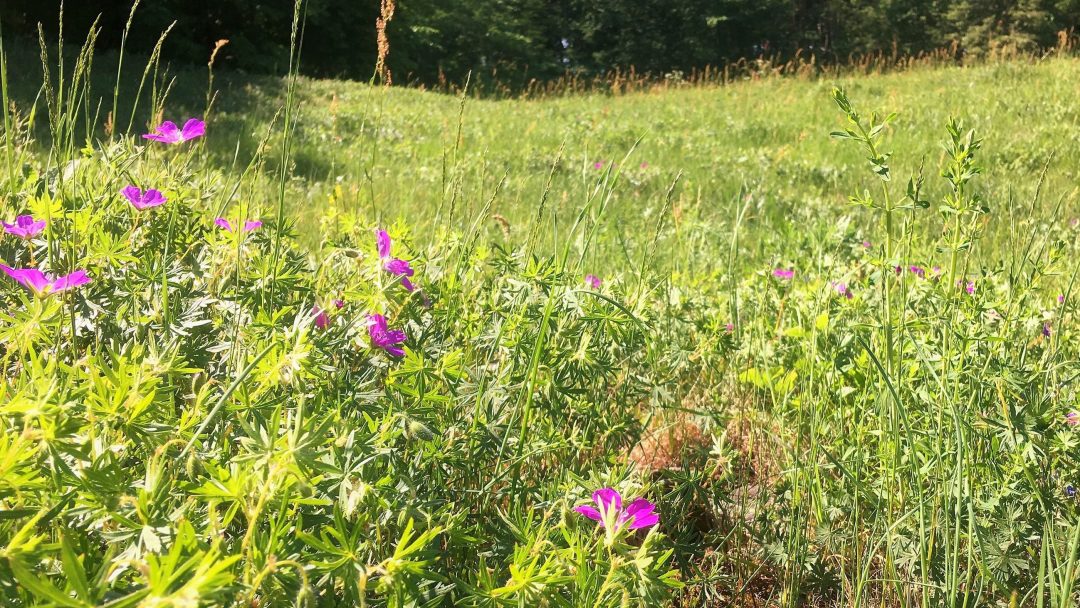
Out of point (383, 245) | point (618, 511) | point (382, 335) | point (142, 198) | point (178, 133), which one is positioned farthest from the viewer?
point (178, 133)

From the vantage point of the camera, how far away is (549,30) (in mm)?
34188

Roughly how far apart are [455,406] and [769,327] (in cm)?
117

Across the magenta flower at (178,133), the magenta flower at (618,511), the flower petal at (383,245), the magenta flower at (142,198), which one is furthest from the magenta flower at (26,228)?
the magenta flower at (618,511)

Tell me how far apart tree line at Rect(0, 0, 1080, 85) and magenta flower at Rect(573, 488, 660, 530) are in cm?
1570

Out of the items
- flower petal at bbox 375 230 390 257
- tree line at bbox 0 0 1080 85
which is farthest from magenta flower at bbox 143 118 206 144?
tree line at bbox 0 0 1080 85

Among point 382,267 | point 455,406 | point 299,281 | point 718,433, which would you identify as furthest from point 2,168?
point 718,433

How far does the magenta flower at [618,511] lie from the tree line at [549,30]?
15.7 m

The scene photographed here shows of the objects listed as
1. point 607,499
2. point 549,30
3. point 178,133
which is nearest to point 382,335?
point 607,499

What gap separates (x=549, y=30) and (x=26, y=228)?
1371 inches

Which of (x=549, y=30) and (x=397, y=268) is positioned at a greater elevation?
(x=549, y=30)

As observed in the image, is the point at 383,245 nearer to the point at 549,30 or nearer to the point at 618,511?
the point at 618,511

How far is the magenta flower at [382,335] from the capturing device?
1207 millimetres

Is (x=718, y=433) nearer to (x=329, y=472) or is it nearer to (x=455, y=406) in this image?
(x=455, y=406)

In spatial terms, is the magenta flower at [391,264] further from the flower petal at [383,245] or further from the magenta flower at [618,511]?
the magenta flower at [618,511]
